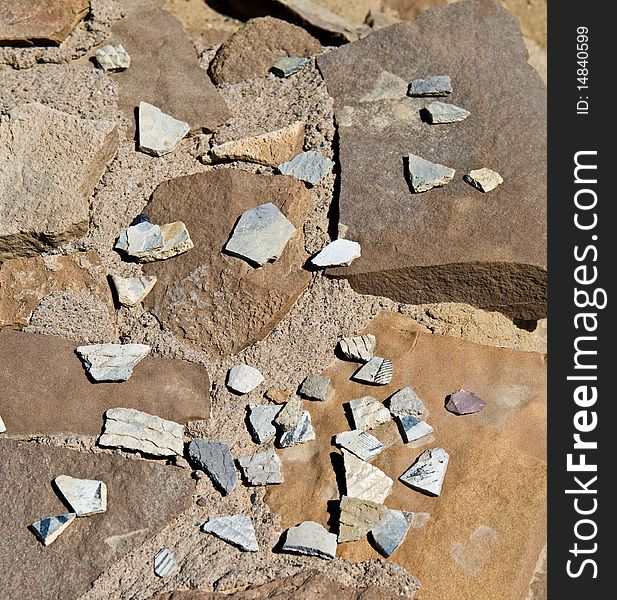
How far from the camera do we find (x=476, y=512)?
1.70 meters

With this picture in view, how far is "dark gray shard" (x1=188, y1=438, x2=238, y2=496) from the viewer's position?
67.1 inches

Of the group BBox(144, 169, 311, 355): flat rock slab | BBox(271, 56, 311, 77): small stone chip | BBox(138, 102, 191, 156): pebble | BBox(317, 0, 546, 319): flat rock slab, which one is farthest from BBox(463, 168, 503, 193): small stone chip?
BBox(138, 102, 191, 156): pebble

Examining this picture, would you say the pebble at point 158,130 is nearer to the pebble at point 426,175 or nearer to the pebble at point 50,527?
the pebble at point 426,175

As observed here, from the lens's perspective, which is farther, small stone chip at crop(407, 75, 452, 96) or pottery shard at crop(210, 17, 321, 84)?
pottery shard at crop(210, 17, 321, 84)

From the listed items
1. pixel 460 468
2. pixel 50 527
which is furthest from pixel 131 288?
pixel 460 468

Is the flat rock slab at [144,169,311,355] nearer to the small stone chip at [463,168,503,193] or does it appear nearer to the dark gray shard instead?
the dark gray shard

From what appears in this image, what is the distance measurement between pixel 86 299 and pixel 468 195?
93 cm

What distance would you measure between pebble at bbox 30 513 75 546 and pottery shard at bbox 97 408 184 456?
17 centimetres

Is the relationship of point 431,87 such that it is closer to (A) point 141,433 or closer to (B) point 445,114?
(B) point 445,114

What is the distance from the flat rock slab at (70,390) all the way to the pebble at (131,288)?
15cm

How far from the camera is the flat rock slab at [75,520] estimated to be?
62.2 inches

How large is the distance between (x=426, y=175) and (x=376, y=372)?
1.73ft

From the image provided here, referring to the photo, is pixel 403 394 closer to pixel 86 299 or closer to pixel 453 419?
pixel 453 419

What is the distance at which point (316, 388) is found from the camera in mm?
1840
